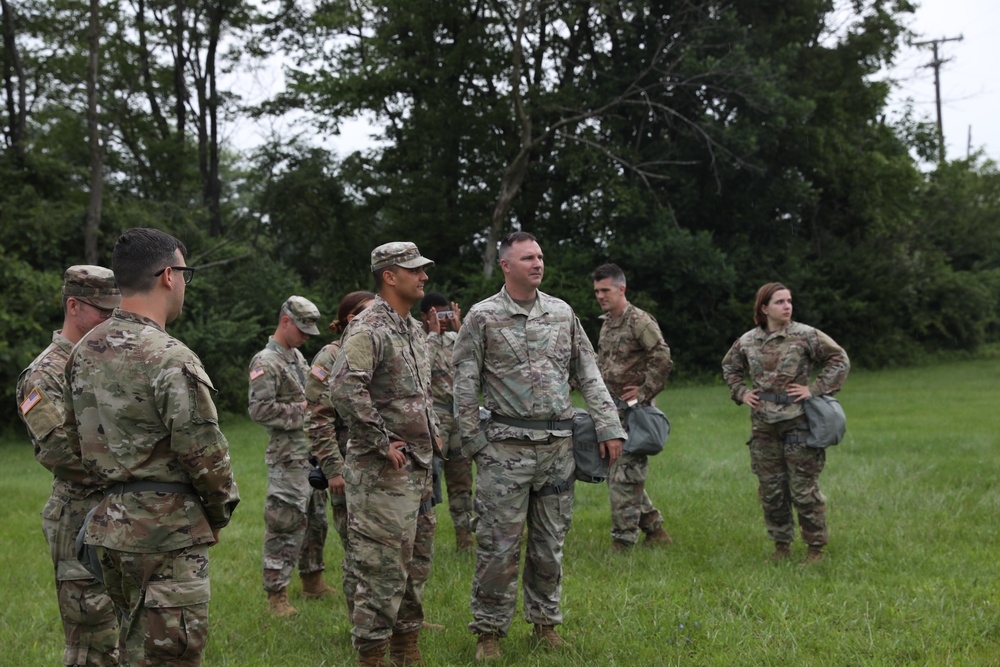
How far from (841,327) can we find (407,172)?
605 inches

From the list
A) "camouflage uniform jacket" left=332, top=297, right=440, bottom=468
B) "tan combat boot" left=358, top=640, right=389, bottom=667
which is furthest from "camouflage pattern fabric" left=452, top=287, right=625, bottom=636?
"tan combat boot" left=358, top=640, right=389, bottom=667

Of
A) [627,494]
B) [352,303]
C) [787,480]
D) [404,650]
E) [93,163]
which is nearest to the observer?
[404,650]

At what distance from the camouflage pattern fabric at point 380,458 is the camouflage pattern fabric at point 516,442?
0.42 m

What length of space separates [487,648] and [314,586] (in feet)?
6.91

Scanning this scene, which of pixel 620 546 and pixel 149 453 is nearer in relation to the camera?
pixel 149 453

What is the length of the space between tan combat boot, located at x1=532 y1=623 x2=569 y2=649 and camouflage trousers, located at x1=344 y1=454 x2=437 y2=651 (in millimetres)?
975

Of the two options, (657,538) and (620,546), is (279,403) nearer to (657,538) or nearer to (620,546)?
(620,546)

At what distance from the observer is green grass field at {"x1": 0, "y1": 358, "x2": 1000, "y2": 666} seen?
4961 millimetres

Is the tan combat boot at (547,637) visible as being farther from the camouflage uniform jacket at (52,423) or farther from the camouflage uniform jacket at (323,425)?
the camouflage uniform jacket at (52,423)

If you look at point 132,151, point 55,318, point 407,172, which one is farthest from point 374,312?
point 132,151

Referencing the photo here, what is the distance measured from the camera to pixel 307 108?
27.3 meters

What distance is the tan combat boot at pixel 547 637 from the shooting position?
197 inches

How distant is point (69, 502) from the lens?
395 cm

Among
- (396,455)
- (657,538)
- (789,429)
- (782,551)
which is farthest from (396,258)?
(782,551)
